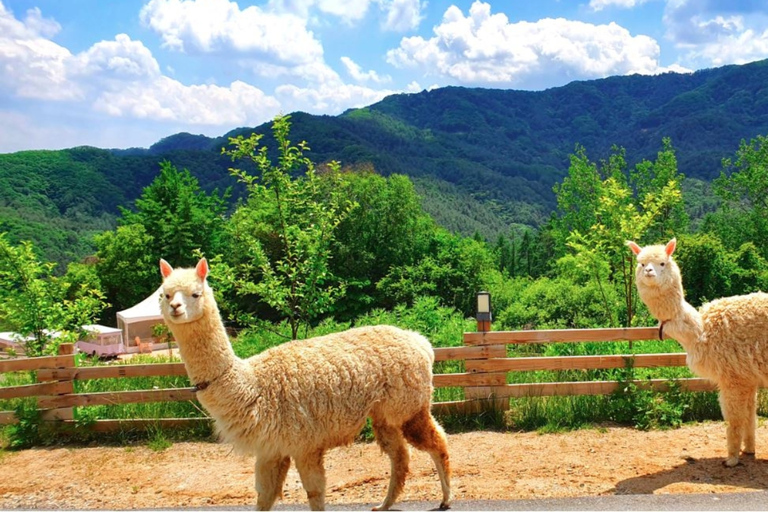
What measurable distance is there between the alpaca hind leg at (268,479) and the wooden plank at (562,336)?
378 cm

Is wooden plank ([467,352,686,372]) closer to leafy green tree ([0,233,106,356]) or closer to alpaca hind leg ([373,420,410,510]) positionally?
alpaca hind leg ([373,420,410,510])

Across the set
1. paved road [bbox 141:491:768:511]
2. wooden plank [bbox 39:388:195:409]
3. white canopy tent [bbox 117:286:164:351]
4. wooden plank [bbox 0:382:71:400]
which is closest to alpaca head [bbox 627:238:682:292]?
paved road [bbox 141:491:768:511]

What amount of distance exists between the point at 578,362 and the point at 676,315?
6.23 feet

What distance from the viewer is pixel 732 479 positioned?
5.41 meters

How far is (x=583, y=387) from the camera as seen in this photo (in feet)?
24.5

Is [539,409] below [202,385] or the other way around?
below

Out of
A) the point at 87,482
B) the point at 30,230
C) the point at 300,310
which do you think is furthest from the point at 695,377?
the point at 30,230

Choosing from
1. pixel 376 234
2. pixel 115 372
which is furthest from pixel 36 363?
pixel 376 234

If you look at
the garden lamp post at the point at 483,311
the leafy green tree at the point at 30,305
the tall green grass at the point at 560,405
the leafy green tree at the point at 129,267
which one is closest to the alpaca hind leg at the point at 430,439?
the tall green grass at the point at 560,405

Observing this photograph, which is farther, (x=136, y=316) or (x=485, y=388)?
(x=136, y=316)

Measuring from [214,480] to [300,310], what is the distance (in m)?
2.66

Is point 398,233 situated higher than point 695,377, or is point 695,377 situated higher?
point 398,233

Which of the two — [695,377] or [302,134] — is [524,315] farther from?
[302,134]

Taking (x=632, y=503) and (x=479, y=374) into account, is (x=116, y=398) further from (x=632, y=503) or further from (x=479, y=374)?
(x=632, y=503)
